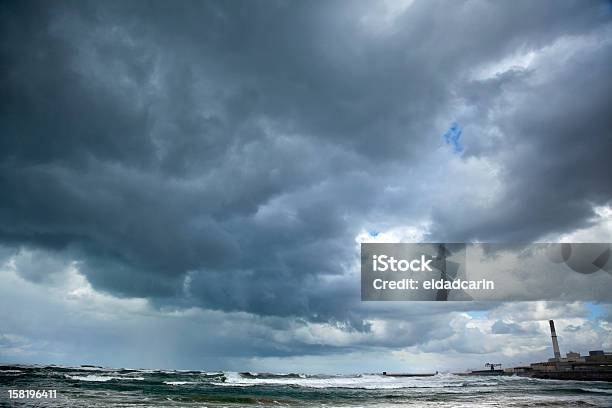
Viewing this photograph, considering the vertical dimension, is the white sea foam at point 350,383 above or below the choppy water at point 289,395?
below

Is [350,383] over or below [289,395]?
below

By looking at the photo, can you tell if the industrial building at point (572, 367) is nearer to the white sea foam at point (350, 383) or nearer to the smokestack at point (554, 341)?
the smokestack at point (554, 341)

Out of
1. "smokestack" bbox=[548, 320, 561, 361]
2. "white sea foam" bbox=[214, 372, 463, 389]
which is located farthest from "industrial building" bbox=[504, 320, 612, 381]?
"white sea foam" bbox=[214, 372, 463, 389]

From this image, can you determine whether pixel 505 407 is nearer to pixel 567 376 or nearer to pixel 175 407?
pixel 175 407

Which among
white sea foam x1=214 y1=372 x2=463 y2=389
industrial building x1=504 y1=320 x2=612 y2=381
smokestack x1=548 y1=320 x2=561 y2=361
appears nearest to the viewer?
white sea foam x1=214 y1=372 x2=463 y2=389

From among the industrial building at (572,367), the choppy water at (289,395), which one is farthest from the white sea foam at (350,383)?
the industrial building at (572,367)

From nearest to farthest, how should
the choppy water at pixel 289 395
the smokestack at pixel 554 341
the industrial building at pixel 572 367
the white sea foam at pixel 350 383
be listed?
the choppy water at pixel 289 395 → the white sea foam at pixel 350 383 → the industrial building at pixel 572 367 → the smokestack at pixel 554 341

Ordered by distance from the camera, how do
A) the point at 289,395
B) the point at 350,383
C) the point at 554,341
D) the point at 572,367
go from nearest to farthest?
the point at 289,395 → the point at 350,383 → the point at 572,367 → the point at 554,341

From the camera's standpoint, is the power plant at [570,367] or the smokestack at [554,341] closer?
the power plant at [570,367]

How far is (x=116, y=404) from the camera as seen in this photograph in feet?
98.2

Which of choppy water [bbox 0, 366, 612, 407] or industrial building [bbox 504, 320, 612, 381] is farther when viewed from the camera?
industrial building [bbox 504, 320, 612, 381]

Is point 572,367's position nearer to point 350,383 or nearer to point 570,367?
point 570,367

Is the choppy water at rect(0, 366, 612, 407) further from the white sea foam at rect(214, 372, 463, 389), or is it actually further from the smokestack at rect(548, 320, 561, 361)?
the smokestack at rect(548, 320, 561, 361)

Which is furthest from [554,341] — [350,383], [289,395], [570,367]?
[289,395]
